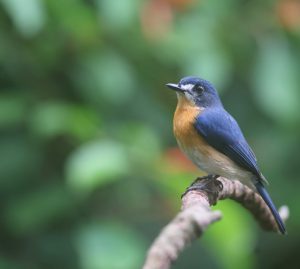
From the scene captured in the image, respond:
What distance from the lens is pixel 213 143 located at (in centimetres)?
343

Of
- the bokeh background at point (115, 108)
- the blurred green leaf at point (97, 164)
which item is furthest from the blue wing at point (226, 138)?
the blurred green leaf at point (97, 164)

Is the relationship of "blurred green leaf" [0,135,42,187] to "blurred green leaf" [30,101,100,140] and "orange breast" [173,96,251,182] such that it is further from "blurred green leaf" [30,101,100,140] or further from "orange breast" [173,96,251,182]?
"orange breast" [173,96,251,182]

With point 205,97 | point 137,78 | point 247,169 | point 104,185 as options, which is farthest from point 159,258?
point 137,78

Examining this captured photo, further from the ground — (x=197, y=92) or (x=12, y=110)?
(x=12, y=110)

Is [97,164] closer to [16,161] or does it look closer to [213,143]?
[213,143]

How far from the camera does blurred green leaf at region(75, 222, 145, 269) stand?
11.4ft

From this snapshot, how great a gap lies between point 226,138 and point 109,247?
0.82 meters

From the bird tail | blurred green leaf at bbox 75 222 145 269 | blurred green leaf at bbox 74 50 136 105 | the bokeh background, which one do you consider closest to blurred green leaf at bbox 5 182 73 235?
the bokeh background

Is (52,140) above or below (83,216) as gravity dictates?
above

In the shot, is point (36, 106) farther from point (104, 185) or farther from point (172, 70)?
point (172, 70)

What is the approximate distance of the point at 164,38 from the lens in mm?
4160

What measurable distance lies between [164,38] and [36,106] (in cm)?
85

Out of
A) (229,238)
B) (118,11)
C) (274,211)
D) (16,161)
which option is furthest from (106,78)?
(274,211)

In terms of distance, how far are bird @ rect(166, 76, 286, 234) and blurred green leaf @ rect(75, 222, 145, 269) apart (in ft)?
1.87
